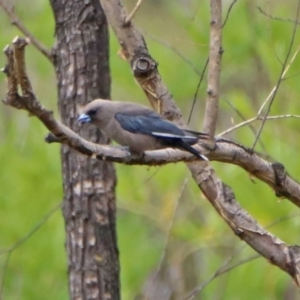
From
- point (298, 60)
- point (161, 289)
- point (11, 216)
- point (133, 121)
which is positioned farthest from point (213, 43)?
point (161, 289)

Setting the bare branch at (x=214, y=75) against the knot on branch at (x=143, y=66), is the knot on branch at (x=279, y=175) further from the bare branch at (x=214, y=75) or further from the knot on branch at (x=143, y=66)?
the knot on branch at (x=143, y=66)

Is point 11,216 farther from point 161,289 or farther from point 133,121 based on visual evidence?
point 133,121

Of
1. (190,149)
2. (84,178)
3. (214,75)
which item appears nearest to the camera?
(190,149)

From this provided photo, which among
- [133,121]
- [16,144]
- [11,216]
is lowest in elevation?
[133,121]

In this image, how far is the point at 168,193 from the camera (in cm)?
789

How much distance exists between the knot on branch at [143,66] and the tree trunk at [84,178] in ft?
2.44

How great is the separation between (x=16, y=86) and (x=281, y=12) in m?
4.35

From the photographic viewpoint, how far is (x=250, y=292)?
712 centimetres

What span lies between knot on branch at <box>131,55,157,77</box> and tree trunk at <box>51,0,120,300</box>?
0.74 m

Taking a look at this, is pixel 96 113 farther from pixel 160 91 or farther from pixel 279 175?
pixel 279 175

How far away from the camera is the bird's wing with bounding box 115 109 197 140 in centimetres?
389

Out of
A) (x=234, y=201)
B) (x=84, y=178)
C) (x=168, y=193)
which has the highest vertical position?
(x=168, y=193)

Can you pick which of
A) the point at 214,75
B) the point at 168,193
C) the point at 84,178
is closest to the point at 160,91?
the point at 214,75

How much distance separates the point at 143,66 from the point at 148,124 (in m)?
0.29
